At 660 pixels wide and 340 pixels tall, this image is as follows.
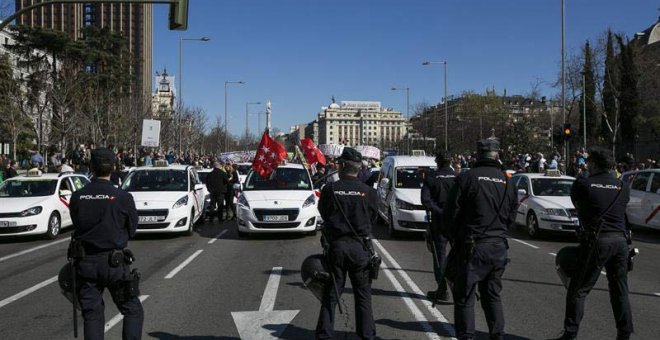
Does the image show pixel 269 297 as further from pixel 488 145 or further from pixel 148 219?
pixel 148 219

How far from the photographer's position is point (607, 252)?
516 cm

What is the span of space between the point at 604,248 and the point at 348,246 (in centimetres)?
220

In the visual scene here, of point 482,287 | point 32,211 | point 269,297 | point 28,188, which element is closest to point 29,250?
point 32,211

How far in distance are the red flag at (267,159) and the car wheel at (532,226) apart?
6120 millimetres

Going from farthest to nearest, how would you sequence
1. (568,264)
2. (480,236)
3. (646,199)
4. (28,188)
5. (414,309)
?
(646,199), (28,188), (414,309), (568,264), (480,236)

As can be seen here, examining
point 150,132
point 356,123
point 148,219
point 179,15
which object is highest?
point 356,123

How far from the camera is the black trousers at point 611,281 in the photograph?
17.0ft

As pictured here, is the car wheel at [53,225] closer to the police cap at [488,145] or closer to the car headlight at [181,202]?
the car headlight at [181,202]

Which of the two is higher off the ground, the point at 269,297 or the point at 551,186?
the point at 551,186

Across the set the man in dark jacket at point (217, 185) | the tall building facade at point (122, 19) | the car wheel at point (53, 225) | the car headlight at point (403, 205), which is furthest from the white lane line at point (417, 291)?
the tall building facade at point (122, 19)

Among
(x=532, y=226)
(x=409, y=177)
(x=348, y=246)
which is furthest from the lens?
(x=409, y=177)

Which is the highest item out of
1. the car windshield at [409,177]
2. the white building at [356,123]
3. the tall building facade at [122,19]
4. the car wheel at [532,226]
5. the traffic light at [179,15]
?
the tall building facade at [122,19]

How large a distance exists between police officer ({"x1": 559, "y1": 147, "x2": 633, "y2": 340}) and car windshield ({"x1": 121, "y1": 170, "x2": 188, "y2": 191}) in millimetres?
10552

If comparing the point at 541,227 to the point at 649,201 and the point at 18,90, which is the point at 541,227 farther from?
the point at 18,90
